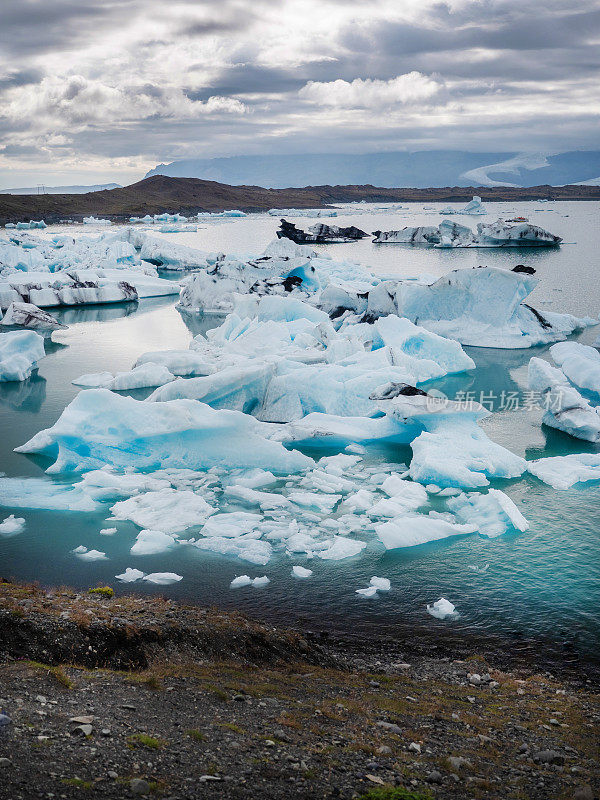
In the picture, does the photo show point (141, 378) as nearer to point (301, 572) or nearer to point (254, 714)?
point (301, 572)

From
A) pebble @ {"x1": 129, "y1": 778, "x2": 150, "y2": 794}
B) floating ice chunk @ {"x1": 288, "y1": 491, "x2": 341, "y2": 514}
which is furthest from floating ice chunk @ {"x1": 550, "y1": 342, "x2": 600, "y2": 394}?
pebble @ {"x1": 129, "y1": 778, "x2": 150, "y2": 794}

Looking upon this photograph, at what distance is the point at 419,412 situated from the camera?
1007 centimetres

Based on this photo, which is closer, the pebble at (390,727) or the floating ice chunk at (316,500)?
the pebble at (390,727)

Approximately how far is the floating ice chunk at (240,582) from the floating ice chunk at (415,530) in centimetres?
151

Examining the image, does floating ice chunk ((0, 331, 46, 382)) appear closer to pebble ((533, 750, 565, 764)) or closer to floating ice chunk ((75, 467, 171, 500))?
floating ice chunk ((75, 467, 171, 500))

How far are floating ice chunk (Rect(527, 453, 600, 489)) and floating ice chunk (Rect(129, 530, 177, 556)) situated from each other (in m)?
4.78

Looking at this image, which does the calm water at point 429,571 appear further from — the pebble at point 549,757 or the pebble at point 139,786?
the pebble at point 139,786

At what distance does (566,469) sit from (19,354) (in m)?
10.9

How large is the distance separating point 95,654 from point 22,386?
10498 millimetres

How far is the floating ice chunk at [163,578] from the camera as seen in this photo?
6479 mm

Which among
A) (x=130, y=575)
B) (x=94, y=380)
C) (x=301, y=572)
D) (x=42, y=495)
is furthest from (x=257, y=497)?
(x=94, y=380)

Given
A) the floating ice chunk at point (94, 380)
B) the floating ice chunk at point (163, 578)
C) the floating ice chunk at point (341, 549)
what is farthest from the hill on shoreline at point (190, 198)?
the floating ice chunk at point (341, 549)

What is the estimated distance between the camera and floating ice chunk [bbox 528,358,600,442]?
10.5 meters

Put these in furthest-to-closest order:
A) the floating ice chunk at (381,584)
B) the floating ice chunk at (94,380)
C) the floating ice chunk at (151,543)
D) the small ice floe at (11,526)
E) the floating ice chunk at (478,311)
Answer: the floating ice chunk at (478,311)
the floating ice chunk at (94,380)
the small ice floe at (11,526)
the floating ice chunk at (151,543)
the floating ice chunk at (381,584)
